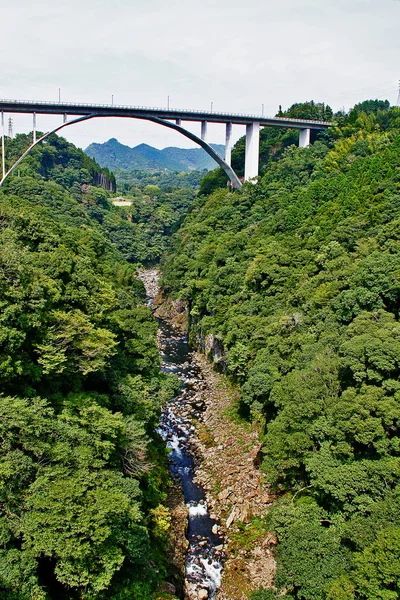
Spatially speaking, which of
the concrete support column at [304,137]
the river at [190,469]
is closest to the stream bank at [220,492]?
the river at [190,469]

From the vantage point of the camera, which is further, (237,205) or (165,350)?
(237,205)

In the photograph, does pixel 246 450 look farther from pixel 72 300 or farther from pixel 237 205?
pixel 237 205

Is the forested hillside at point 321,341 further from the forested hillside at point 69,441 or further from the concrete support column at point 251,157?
the concrete support column at point 251,157

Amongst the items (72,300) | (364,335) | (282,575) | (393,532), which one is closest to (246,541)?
(282,575)

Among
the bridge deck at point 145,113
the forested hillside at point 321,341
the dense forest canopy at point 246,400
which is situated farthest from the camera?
the bridge deck at point 145,113

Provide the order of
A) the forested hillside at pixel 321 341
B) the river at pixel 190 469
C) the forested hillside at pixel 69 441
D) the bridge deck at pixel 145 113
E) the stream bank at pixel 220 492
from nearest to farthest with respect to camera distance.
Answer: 1. the forested hillside at pixel 69 441
2. the forested hillside at pixel 321 341
3. the stream bank at pixel 220 492
4. the river at pixel 190 469
5. the bridge deck at pixel 145 113
